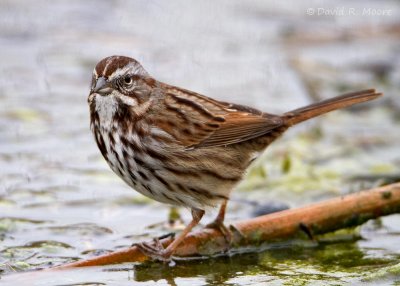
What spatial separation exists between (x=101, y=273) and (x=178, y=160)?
0.94 m

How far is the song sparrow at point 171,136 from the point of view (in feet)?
18.5

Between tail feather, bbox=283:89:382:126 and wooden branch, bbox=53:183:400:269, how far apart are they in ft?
2.76

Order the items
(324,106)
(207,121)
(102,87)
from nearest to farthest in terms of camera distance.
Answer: (102,87)
(207,121)
(324,106)

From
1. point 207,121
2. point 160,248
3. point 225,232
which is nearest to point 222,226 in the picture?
point 225,232

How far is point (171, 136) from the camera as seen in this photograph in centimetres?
592

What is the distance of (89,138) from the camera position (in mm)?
8266

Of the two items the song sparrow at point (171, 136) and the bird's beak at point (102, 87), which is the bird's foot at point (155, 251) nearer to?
the song sparrow at point (171, 136)

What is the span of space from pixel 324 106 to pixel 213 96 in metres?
2.71

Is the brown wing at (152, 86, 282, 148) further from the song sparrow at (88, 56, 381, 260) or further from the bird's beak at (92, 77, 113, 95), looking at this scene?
Answer: the bird's beak at (92, 77, 113, 95)

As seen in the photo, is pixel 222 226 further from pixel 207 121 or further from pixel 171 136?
pixel 207 121

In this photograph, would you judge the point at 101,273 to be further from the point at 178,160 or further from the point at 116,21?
the point at 116,21

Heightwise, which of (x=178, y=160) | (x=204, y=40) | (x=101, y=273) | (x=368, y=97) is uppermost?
(x=204, y=40)

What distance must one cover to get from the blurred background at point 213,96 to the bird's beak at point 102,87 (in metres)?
0.99

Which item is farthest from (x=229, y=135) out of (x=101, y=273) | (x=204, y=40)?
(x=204, y=40)
